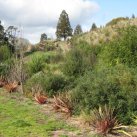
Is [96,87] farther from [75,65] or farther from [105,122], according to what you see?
[75,65]

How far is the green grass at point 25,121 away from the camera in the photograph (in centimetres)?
1368

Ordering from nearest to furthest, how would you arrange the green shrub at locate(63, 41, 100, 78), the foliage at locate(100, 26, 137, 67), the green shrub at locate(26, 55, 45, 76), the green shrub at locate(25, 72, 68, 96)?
the green shrub at locate(25, 72, 68, 96), the foliage at locate(100, 26, 137, 67), the green shrub at locate(63, 41, 100, 78), the green shrub at locate(26, 55, 45, 76)

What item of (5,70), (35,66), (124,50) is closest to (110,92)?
(124,50)

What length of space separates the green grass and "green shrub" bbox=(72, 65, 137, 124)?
1518mm

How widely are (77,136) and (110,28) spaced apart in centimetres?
4454

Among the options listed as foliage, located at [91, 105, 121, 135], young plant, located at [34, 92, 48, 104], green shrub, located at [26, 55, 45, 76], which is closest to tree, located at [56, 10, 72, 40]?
green shrub, located at [26, 55, 45, 76]

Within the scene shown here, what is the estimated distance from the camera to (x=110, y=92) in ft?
52.2

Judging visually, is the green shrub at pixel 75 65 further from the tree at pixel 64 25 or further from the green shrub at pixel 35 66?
the tree at pixel 64 25

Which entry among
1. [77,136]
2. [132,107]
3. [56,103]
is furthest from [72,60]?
[77,136]

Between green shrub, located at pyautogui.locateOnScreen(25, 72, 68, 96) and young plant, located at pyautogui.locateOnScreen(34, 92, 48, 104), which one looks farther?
green shrub, located at pyautogui.locateOnScreen(25, 72, 68, 96)

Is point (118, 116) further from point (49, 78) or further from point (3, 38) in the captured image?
point (3, 38)

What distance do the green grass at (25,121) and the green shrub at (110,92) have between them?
1518 mm

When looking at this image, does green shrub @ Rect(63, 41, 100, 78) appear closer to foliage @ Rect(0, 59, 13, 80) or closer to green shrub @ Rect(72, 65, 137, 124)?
foliage @ Rect(0, 59, 13, 80)

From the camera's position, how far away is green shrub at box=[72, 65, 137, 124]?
15427 millimetres
